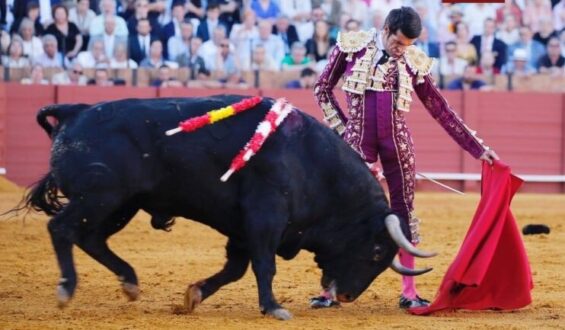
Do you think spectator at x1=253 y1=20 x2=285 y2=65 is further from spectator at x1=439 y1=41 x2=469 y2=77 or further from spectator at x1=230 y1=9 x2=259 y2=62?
spectator at x1=439 y1=41 x2=469 y2=77

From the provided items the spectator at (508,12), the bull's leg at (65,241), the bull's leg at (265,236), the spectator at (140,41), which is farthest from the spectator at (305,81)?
the bull's leg at (65,241)

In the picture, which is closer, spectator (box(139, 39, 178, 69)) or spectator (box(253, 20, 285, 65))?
spectator (box(139, 39, 178, 69))

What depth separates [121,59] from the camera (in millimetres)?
12133

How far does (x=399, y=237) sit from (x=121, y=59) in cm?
702

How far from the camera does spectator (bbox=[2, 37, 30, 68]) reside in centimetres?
1154

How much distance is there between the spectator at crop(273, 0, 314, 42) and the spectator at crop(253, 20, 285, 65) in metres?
0.24

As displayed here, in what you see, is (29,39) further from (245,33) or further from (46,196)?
(46,196)

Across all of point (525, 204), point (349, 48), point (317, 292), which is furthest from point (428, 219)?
point (349, 48)

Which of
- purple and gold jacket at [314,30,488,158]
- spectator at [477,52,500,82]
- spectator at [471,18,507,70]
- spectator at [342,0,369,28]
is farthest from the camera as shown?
spectator at [477,52,500,82]

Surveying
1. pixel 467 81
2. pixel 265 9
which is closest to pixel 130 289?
pixel 265 9

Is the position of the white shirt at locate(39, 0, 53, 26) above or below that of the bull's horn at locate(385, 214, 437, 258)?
above

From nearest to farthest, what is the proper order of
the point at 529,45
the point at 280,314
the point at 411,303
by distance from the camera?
the point at 280,314, the point at 411,303, the point at 529,45

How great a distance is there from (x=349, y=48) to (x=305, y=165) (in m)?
0.65

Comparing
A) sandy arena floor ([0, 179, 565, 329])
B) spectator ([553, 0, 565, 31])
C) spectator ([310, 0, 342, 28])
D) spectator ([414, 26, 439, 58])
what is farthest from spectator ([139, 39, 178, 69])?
spectator ([553, 0, 565, 31])
